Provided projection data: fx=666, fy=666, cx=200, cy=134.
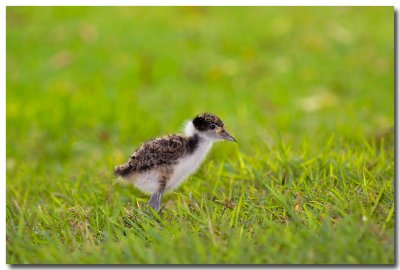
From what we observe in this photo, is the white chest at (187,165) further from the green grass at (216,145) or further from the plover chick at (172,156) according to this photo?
the green grass at (216,145)

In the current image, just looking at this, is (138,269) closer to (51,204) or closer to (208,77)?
(51,204)

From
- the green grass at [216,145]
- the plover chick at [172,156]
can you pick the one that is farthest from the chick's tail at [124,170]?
the green grass at [216,145]

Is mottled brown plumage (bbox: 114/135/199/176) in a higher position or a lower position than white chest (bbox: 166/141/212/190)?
higher

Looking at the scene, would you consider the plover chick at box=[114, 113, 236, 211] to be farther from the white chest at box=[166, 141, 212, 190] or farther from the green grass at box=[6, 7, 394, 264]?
the green grass at box=[6, 7, 394, 264]

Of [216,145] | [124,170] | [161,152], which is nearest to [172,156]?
[161,152]

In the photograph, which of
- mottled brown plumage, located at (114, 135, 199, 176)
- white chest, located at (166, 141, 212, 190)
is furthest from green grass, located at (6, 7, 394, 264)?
mottled brown plumage, located at (114, 135, 199, 176)

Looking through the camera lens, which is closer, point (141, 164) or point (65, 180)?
point (141, 164)

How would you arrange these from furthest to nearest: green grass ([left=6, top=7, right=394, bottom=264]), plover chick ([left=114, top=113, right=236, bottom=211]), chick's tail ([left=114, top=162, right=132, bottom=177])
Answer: chick's tail ([left=114, top=162, right=132, bottom=177]) < plover chick ([left=114, top=113, right=236, bottom=211]) < green grass ([left=6, top=7, right=394, bottom=264])
